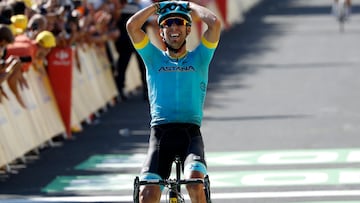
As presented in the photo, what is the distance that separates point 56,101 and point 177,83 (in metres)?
9.67

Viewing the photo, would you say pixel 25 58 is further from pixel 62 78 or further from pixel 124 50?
pixel 124 50

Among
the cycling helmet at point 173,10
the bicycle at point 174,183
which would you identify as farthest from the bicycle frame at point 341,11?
the bicycle at point 174,183

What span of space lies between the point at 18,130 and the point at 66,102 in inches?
109

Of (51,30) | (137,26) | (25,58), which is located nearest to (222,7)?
(51,30)

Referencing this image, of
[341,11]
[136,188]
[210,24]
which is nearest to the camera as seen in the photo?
[136,188]

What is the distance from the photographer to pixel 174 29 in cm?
988

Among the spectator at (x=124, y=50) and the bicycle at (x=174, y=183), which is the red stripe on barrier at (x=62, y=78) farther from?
the bicycle at (x=174, y=183)

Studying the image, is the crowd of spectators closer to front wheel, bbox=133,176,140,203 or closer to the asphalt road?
the asphalt road

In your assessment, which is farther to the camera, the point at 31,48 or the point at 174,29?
the point at 31,48

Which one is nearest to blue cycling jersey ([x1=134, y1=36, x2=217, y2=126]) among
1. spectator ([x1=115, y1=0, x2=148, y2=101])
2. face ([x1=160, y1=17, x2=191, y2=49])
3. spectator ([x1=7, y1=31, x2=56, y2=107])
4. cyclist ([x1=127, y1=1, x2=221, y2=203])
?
cyclist ([x1=127, y1=1, x2=221, y2=203])

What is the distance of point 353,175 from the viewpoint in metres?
15.1

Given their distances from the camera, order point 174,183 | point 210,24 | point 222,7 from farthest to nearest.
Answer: point 222,7 < point 210,24 < point 174,183

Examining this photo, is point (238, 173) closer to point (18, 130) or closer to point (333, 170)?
point (333, 170)

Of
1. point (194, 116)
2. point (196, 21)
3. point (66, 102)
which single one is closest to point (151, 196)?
point (194, 116)
